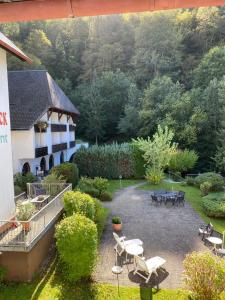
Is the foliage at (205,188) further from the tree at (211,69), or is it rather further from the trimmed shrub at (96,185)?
the tree at (211,69)

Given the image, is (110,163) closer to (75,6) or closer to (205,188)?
(205,188)

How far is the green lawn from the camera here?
56.3 feet

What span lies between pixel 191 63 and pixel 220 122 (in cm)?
1685

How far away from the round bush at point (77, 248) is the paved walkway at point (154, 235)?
1000 mm

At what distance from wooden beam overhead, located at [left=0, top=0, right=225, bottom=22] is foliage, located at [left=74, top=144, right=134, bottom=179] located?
2868cm

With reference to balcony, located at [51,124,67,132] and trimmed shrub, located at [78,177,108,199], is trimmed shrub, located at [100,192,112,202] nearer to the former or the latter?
trimmed shrub, located at [78,177,108,199]

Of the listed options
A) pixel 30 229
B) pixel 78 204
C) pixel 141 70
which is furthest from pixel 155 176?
pixel 141 70

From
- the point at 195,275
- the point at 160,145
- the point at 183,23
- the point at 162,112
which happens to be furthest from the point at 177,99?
the point at 195,275

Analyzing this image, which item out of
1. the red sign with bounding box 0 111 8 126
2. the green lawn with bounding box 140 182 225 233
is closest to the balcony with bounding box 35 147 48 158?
the red sign with bounding box 0 111 8 126

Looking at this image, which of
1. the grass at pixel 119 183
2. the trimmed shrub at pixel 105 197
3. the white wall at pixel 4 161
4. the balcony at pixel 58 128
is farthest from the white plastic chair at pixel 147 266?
the balcony at pixel 58 128

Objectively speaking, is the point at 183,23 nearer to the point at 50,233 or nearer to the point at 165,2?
the point at 50,233

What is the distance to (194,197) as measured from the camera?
2288 centimetres

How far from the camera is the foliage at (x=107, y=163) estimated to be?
1212 inches

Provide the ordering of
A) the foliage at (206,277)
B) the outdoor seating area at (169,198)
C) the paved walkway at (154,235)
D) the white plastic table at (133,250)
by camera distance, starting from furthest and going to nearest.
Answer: the outdoor seating area at (169,198), the white plastic table at (133,250), the paved walkway at (154,235), the foliage at (206,277)
